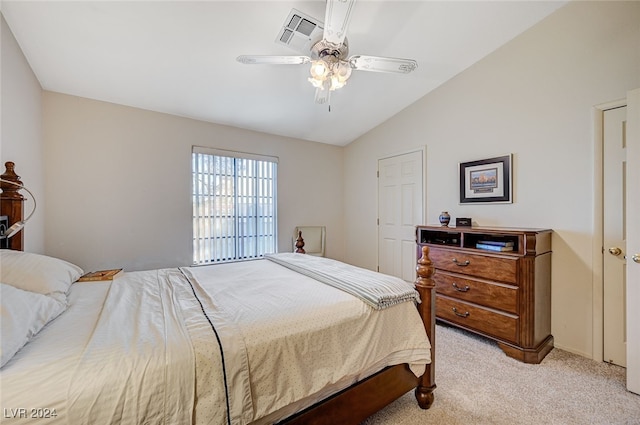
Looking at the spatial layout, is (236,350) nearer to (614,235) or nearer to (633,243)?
(633,243)

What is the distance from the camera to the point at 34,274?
52.9 inches

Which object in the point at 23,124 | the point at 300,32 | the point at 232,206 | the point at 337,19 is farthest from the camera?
the point at 232,206

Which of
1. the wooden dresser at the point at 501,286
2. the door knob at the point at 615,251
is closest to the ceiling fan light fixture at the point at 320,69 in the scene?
the wooden dresser at the point at 501,286

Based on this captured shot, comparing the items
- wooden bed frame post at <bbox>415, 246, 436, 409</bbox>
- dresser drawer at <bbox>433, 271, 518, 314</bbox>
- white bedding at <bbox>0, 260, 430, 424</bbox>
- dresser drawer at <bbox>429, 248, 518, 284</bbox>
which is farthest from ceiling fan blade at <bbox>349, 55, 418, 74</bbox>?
dresser drawer at <bbox>433, 271, 518, 314</bbox>

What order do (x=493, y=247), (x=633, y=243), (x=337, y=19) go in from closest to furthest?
1. (x=337, y=19)
2. (x=633, y=243)
3. (x=493, y=247)

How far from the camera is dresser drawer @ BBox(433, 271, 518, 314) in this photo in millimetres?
2249

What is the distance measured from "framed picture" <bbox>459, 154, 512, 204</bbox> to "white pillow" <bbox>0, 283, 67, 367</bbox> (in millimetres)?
3525

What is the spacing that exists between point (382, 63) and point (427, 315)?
1.81 metres

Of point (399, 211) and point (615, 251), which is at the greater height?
point (399, 211)

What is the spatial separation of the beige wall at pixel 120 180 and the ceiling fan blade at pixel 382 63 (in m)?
2.22

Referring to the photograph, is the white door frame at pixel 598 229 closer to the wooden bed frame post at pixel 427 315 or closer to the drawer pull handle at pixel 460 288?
the drawer pull handle at pixel 460 288

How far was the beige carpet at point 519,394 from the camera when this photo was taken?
5.20ft

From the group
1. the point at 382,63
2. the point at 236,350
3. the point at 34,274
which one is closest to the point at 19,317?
the point at 34,274

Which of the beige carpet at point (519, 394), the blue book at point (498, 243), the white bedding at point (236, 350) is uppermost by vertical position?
the blue book at point (498, 243)
